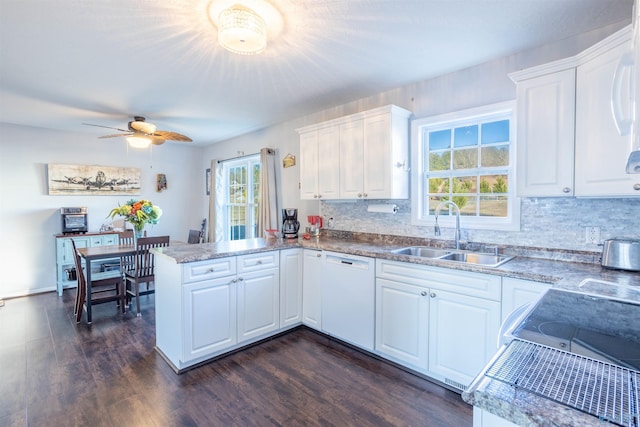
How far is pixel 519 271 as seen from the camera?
1.86 m

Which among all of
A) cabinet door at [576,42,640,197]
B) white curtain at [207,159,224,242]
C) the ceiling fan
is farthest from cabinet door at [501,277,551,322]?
white curtain at [207,159,224,242]

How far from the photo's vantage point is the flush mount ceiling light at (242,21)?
1.68 metres

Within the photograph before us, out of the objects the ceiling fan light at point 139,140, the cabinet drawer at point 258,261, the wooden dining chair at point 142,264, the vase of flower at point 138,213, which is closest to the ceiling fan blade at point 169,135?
the ceiling fan light at point 139,140

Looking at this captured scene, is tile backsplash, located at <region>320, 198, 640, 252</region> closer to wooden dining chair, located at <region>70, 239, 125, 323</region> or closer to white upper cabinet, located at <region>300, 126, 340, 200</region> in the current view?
white upper cabinet, located at <region>300, 126, 340, 200</region>

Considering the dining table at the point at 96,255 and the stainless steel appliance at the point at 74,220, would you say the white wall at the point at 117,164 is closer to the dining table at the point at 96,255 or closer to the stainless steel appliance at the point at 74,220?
the stainless steel appliance at the point at 74,220

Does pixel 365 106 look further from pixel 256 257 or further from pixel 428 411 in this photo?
pixel 428 411

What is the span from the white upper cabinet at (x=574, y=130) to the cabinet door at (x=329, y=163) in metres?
1.64

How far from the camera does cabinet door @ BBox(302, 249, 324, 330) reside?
305 centimetres

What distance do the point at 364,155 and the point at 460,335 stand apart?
1727mm

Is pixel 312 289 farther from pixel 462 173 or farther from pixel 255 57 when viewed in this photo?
pixel 255 57

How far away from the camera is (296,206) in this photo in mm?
4297

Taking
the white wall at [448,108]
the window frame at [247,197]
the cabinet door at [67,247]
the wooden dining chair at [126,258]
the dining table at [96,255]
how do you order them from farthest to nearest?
the window frame at [247,197] → the cabinet door at [67,247] → the wooden dining chair at [126,258] → the dining table at [96,255] → the white wall at [448,108]

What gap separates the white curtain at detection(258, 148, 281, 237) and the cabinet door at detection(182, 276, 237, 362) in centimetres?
194

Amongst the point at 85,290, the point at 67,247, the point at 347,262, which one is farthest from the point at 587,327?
the point at 67,247
